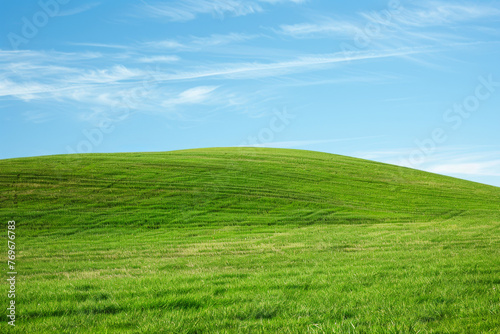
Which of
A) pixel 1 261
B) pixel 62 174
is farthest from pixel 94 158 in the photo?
pixel 1 261

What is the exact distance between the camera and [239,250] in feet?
69.7

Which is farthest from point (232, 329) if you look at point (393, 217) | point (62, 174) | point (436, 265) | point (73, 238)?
point (62, 174)

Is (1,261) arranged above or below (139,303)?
below

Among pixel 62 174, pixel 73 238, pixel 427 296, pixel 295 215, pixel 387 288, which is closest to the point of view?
pixel 427 296

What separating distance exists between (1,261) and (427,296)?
21.6m

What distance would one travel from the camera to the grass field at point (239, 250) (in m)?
7.36

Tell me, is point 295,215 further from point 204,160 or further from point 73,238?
point 204,160

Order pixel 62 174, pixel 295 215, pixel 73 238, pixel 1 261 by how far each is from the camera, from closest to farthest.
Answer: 1. pixel 1 261
2. pixel 73 238
3. pixel 295 215
4. pixel 62 174

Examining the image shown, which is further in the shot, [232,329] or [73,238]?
[73,238]

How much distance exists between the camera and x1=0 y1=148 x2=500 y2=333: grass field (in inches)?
290

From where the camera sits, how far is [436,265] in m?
12.2

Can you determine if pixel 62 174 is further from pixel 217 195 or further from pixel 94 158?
pixel 217 195

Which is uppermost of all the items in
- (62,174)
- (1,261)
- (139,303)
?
(62,174)

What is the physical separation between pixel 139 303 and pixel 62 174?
4681cm
